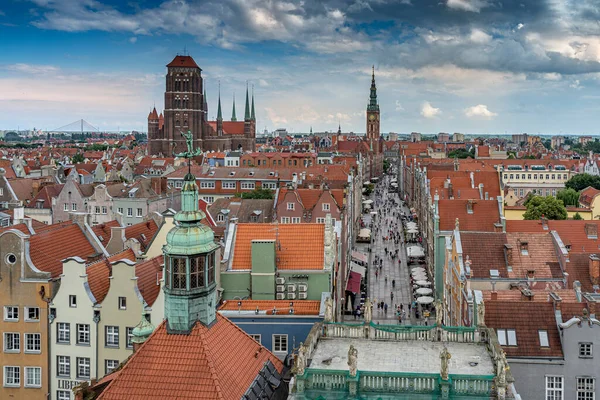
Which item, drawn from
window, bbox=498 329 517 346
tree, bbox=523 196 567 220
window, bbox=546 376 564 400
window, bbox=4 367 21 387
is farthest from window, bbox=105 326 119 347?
tree, bbox=523 196 567 220

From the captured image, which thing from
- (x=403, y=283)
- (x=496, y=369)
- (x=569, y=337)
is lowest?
(x=403, y=283)

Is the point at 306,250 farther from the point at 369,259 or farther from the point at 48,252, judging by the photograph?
the point at 369,259

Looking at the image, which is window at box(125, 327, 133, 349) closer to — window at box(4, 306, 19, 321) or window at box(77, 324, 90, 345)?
window at box(77, 324, 90, 345)

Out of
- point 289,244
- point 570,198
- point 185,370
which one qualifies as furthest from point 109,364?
point 570,198

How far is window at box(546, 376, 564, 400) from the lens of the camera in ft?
107

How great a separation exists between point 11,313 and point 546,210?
2643 inches

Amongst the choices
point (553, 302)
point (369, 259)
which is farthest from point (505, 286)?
point (369, 259)

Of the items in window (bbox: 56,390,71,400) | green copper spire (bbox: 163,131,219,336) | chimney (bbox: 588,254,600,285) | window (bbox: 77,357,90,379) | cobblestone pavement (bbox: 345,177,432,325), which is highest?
green copper spire (bbox: 163,131,219,336)

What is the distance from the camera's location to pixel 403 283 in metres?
76.9

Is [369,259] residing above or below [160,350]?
below

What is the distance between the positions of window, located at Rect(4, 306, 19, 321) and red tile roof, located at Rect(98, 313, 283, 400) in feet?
59.1

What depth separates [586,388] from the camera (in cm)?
3253

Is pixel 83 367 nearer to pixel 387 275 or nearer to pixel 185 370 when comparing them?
pixel 185 370

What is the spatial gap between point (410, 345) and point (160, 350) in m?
9.96
